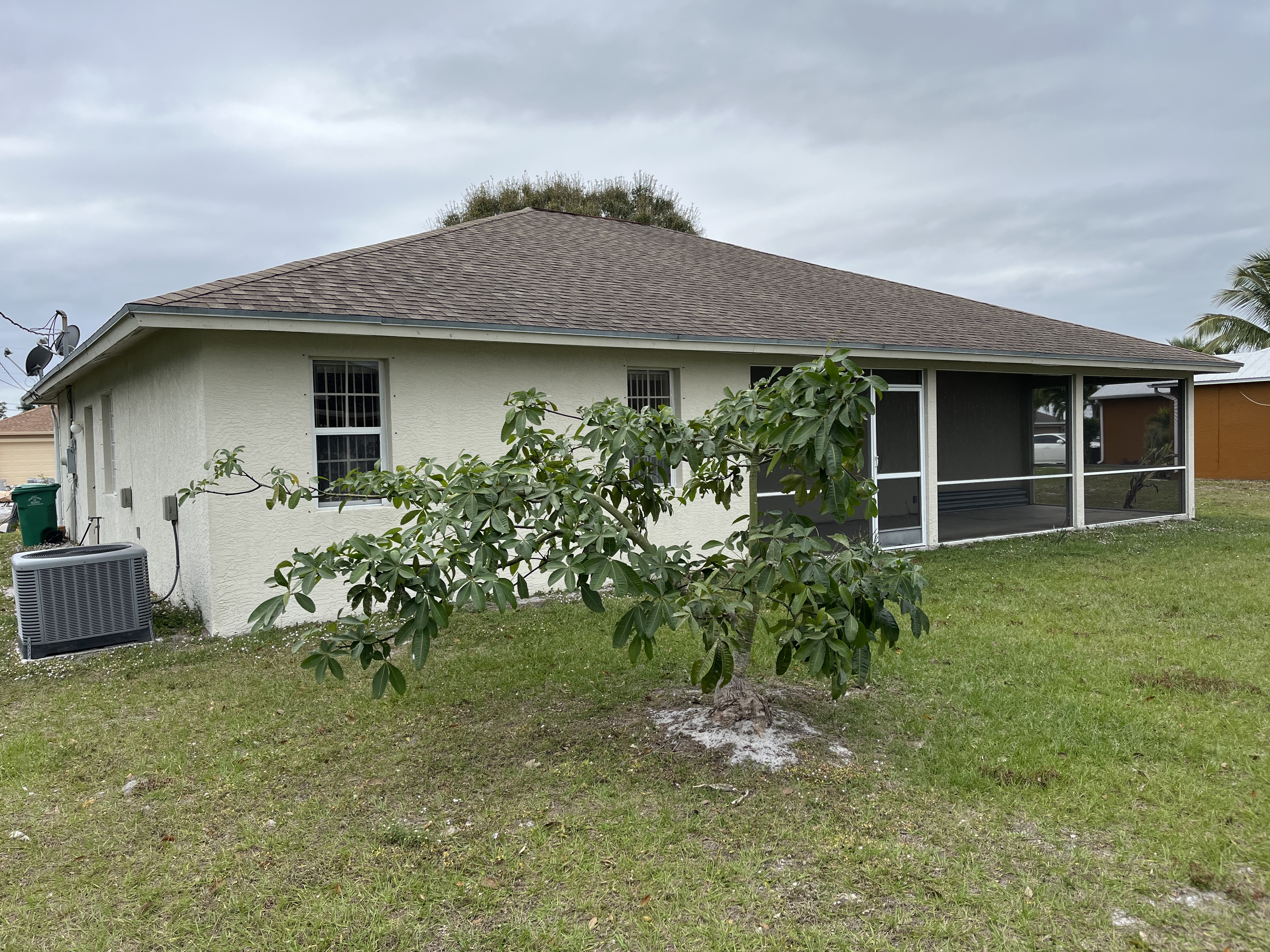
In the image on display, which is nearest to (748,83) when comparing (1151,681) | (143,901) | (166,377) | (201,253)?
(166,377)

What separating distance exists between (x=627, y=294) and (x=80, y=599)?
679cm

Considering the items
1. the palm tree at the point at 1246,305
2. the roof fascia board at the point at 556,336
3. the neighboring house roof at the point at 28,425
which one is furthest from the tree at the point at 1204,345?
the neighboring house roof at the point at 28,425

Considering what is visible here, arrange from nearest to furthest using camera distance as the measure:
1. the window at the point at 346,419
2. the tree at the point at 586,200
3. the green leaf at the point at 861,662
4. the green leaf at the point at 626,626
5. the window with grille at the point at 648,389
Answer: the green leaf at the point at 626,626
the green leaf at the point at 861,662
the window at the point at 346,419
the window with grille at the point at 648,389
the tree at the point at 586,200

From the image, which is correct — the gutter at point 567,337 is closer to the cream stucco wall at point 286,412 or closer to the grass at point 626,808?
the cream stucco wall at point 286,412

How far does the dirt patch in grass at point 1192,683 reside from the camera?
5252 millimetres

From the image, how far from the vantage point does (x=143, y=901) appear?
312cm

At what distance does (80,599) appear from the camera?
6953mm

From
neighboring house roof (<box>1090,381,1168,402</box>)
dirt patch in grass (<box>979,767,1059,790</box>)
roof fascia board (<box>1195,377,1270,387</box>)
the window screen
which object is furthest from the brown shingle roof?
roof fascia board (<box>1195,377,1270,387</box>)

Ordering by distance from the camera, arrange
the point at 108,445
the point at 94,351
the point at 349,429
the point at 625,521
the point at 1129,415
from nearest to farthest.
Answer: the point at 625,521
the point at 349,429
the point at 94,351
the point at 108,445
the point at 1129,415

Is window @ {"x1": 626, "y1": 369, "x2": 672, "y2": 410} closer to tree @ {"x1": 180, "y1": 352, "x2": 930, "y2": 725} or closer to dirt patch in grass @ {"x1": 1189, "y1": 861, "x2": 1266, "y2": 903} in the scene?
tree @ {"x1": 180, "y1": 352, "x2": 930, "y2": 725}

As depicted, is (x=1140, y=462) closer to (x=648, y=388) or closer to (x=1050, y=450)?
(x=1050, y=450)

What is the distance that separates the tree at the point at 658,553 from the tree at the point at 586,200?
29.3 metres

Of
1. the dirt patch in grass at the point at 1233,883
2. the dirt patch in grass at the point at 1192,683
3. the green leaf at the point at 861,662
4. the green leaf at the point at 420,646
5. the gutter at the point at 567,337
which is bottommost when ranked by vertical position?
the dirt patch in grass at the point at 1233,883

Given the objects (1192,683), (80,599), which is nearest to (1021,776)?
(1192,683)
